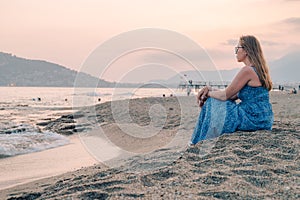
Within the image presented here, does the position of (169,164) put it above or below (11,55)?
below

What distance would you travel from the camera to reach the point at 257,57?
15.1 ft

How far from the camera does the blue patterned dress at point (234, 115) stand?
15.1 ft

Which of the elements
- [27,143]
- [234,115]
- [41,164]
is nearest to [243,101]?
[234,115]

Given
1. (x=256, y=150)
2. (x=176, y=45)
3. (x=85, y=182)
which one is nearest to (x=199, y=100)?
(x=176, y=45)

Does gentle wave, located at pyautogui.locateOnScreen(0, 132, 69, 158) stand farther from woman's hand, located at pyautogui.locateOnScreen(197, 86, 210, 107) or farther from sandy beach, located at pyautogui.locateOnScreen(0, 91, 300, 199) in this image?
woman's hand, located at pyautogui.locateOnScreen(197, 86, 210, 107)

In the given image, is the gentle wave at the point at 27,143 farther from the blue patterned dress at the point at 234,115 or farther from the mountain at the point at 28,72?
the mountain at the point at 28,72

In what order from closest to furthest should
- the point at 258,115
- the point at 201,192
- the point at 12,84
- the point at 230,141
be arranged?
1. the point at 201,192
2. the point at 230,141
3. the point at 258,115
4. the point at 12,84

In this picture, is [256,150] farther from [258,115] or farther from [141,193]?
[141,193]

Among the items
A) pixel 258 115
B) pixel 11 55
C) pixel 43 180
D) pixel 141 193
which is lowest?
pixel 43 180

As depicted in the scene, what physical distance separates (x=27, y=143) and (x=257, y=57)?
18.4ft

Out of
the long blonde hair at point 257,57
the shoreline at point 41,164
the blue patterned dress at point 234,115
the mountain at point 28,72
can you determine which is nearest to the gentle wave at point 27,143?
the shoreline at point 41,164

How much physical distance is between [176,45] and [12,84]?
341 feet

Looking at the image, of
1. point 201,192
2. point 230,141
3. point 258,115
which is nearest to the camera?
point 201,192

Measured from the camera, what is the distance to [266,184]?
290 centimetres
